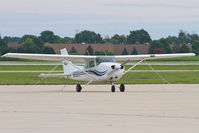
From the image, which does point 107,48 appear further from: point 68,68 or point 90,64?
point 90,64

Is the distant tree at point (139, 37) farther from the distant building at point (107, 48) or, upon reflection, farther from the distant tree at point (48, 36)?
the distant building at point (107, 48)

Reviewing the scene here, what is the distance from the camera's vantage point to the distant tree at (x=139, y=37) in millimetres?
162538

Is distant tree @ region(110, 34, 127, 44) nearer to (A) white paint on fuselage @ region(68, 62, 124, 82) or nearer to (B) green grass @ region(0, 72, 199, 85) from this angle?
(B) green grass @ region(0, 72, 199, 85)

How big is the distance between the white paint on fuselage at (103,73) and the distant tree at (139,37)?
423ft

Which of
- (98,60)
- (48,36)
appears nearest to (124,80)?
(98,60)

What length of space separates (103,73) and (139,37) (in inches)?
5249

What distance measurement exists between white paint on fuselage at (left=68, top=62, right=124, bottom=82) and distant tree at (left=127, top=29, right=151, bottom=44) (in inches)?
5078

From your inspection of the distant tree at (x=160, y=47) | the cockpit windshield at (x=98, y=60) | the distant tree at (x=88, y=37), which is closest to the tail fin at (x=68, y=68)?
the cockpit windshield at (x=98, y=60)

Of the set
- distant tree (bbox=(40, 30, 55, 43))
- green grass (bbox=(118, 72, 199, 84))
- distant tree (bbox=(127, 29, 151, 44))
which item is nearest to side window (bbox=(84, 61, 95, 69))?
green grass (bbox=(118, 72, 199, 84))

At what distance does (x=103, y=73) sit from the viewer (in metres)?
31.3
